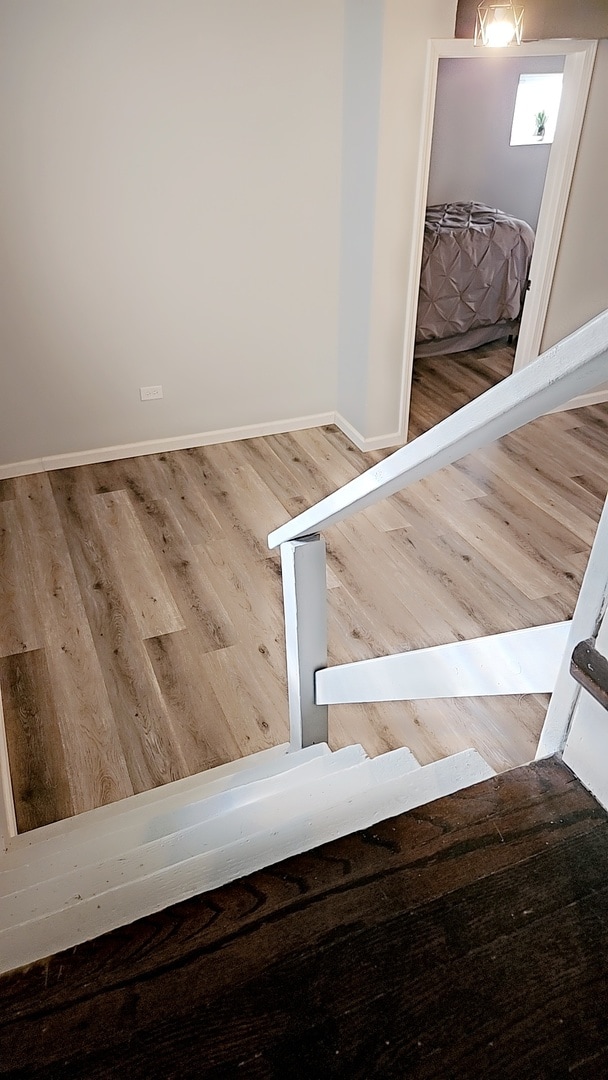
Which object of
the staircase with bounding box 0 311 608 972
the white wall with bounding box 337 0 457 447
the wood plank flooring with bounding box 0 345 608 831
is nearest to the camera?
the staircase with bounding box 0 311 608 972

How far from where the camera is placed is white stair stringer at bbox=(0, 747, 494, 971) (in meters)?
0.88

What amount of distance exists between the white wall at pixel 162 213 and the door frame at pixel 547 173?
471 millimetres

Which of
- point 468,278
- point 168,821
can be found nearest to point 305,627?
point 168,821

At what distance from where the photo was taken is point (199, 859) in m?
0.96

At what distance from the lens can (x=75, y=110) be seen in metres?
3.26

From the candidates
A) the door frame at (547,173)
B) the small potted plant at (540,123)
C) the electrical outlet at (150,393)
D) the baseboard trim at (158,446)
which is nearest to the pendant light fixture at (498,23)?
the door frame at (547,173)

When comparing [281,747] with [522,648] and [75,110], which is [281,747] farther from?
[75,110]

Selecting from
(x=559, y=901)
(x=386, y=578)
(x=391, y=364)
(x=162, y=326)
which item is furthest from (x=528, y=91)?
(x=559, y=901)

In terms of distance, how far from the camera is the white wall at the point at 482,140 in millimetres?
6316

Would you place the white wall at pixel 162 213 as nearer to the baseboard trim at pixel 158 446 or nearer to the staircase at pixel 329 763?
the baseboard trim at pixel 158 446

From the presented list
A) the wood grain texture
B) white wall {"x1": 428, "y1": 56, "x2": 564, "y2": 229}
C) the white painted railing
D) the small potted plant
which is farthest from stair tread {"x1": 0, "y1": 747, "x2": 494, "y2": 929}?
the small potted plant

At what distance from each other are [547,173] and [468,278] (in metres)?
1.14

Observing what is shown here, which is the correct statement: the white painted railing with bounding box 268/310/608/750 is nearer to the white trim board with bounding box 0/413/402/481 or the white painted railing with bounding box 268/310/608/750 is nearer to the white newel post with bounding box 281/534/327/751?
the white newel post with bounding box 281/534/327/751

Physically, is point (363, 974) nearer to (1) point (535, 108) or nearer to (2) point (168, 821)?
(2) point (168, 821)
